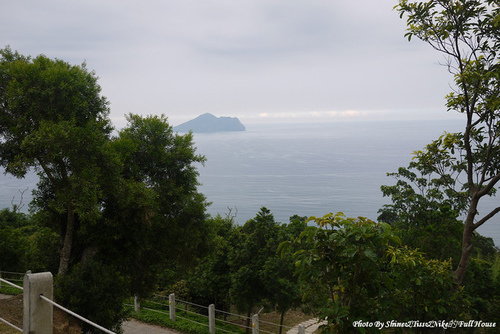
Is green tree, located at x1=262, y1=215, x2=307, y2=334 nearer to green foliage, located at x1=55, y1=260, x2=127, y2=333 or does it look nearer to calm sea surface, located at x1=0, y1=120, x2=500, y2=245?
green foliage, located at x1=55, y1=260, x2=127, y2=333

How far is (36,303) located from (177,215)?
272 inches

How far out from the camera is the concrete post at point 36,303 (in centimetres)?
383

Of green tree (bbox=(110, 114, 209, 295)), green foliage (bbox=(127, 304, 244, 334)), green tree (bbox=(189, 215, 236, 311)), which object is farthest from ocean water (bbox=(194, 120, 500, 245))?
green tree (bbox=(110, 114, 209, 295))

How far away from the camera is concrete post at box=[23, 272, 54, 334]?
383cm

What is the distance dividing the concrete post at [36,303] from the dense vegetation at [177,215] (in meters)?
2.51

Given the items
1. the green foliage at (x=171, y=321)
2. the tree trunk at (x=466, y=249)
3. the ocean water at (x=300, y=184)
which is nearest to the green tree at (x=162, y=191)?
the green foliage at (x=171, y=321)

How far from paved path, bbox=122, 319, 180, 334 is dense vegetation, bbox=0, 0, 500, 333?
1547mm

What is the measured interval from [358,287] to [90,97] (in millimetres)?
7501

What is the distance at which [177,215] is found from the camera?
10.8 m

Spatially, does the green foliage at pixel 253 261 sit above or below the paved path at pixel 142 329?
above

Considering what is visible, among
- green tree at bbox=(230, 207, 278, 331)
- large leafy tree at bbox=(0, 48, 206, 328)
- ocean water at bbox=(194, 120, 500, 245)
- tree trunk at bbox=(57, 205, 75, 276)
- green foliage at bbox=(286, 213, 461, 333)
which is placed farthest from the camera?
ocean water at bbox=(194, 120, 500, 245)

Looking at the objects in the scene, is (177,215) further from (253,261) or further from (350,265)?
(350,265)

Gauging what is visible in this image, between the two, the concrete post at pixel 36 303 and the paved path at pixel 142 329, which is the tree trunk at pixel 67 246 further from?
the concrete post at pixel 36 303

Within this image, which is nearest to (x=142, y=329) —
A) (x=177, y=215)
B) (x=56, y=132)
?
(x=177, y=215)
